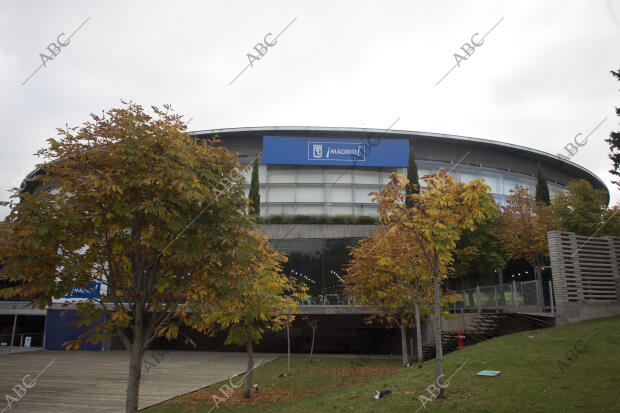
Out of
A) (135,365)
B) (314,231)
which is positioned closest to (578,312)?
(135,365)

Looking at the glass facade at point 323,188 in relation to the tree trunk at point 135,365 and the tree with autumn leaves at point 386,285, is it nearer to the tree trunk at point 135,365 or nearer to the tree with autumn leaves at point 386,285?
the tree with autumn leaves at point 386,285

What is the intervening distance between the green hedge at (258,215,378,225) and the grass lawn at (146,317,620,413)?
16.7 meters

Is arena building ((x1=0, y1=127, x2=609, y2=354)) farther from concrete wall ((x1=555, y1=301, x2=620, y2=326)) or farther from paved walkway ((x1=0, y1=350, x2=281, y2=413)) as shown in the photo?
concrete wall ((x1=555, y1=301, x2=620, y2=326))

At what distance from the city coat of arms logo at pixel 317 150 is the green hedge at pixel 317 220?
31.7 ft

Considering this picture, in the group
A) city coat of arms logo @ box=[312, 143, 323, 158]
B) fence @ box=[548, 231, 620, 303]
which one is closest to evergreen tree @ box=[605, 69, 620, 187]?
fence @ box=[548, 231, 620, 303]

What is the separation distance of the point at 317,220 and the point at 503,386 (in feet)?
80.4

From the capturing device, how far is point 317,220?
33.2 metres

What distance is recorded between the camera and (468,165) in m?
43.6

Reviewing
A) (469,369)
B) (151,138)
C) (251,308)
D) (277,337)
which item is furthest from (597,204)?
(151,138)

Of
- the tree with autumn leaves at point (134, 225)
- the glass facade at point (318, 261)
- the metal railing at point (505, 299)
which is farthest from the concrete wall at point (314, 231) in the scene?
the tree with autumn leaves at point (134, 225)

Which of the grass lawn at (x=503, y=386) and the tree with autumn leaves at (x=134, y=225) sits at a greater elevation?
the tree with autumn leaves at (x=134, y=225)

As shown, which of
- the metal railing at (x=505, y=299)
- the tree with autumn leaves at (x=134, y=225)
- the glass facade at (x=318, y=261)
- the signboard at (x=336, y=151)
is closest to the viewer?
the tree with autumn leaves at (x=134, y=225)

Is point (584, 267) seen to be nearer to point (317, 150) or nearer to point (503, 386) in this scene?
point (503, 386)

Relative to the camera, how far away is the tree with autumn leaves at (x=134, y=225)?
6.87 m
